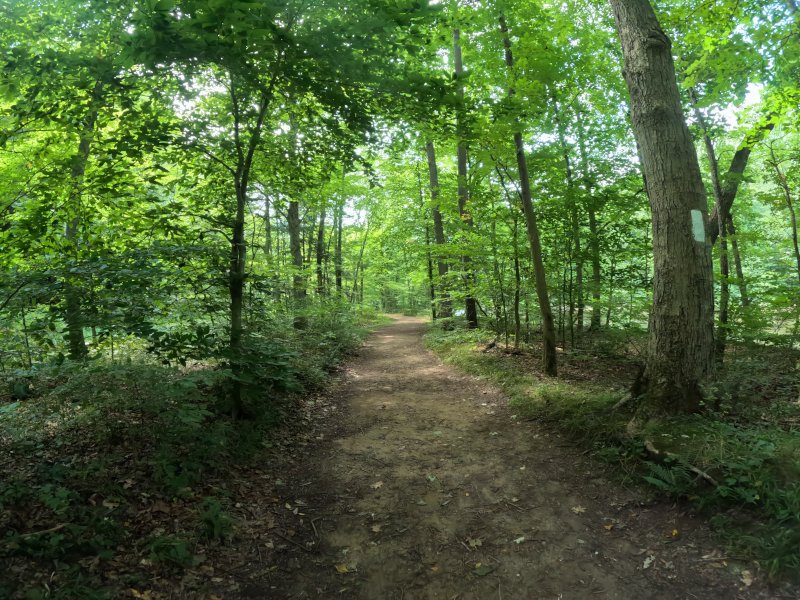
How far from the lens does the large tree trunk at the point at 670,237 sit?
4.54m

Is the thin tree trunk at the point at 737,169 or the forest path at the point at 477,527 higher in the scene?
the thin tree trunk at the point at 737,169

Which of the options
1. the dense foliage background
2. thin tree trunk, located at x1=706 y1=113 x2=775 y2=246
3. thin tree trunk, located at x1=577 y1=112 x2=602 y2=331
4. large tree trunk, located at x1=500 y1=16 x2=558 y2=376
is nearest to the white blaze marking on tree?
A: the dense foliage background

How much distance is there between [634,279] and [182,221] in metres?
10.1

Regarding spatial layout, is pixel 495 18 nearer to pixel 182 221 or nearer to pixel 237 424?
pixel 182 221

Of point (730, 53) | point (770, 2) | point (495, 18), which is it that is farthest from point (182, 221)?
point (770, 2)

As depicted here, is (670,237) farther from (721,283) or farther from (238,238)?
(238,238)

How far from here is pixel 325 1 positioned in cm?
458

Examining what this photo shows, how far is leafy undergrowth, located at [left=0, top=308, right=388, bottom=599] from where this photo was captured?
9.03ft

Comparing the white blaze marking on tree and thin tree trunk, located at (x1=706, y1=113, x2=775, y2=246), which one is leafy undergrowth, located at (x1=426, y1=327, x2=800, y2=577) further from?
thin tree trunk, located at (x1=706, y1=113, x2=775, y2=246)

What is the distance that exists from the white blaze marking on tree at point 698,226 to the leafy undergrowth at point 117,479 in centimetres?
522

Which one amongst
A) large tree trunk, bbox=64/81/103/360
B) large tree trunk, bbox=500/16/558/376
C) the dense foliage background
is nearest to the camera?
the dense foliage background

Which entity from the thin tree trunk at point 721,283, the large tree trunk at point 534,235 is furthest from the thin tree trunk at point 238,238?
the thin tree trunk at point 721,283

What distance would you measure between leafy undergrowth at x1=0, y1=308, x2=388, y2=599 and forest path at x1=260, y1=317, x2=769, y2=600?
729 millimetres

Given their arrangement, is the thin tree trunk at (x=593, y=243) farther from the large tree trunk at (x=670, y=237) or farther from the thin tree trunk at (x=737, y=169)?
the large tree trunk at (x=670, y=237)
